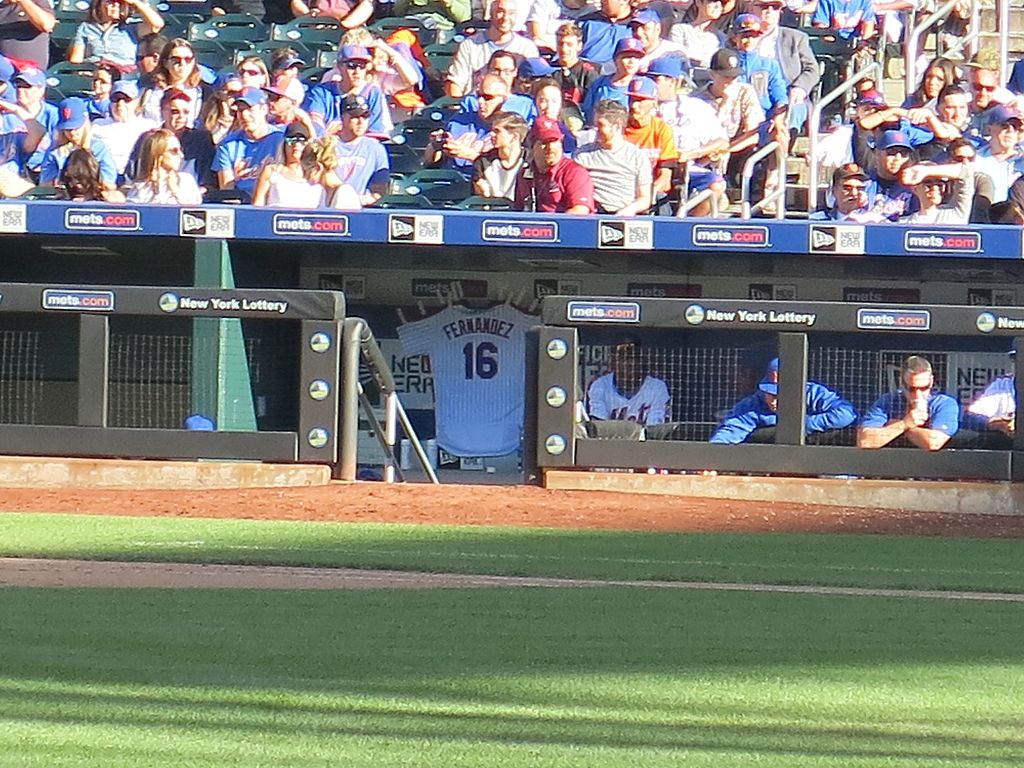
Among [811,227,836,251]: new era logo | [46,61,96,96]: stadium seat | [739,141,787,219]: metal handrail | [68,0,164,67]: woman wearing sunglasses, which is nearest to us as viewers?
[811,227,836,251]: new era logo

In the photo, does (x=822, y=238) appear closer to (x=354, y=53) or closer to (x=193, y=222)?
(x=354, y=53)

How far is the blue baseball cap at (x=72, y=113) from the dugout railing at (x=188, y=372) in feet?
9.23

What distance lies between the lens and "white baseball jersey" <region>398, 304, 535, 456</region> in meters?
13.6

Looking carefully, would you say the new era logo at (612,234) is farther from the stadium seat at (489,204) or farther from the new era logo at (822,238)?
the new era logo at (822,238)

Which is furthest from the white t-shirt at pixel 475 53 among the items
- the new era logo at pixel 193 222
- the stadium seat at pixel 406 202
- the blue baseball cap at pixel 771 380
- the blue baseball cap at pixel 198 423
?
the blue baseball cap at pixel 771 380

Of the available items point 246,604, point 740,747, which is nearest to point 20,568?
point 246,604

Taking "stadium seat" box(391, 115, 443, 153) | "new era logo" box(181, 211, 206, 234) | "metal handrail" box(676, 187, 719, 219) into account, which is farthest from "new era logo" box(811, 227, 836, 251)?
"new era logo" box(181, 211, 206, 234)

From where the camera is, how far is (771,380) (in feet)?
36.2

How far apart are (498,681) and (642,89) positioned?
30.6 feet

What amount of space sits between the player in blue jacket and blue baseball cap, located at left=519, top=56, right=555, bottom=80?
408 centimetres

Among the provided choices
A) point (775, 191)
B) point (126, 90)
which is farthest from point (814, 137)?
point (126, 90)

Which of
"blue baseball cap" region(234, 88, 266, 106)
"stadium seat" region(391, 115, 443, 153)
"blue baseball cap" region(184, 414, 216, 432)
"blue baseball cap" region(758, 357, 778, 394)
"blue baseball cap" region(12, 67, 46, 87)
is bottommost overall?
"blue baseball cap" region(184, 414, 216, 432)

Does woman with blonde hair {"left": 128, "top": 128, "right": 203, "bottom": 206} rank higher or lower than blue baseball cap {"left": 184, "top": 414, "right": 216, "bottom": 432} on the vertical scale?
higher

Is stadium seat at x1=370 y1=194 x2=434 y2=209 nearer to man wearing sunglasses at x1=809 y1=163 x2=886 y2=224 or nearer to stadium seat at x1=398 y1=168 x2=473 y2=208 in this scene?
stadium seat at x1=398 y1=168 x2=473 y2=208
